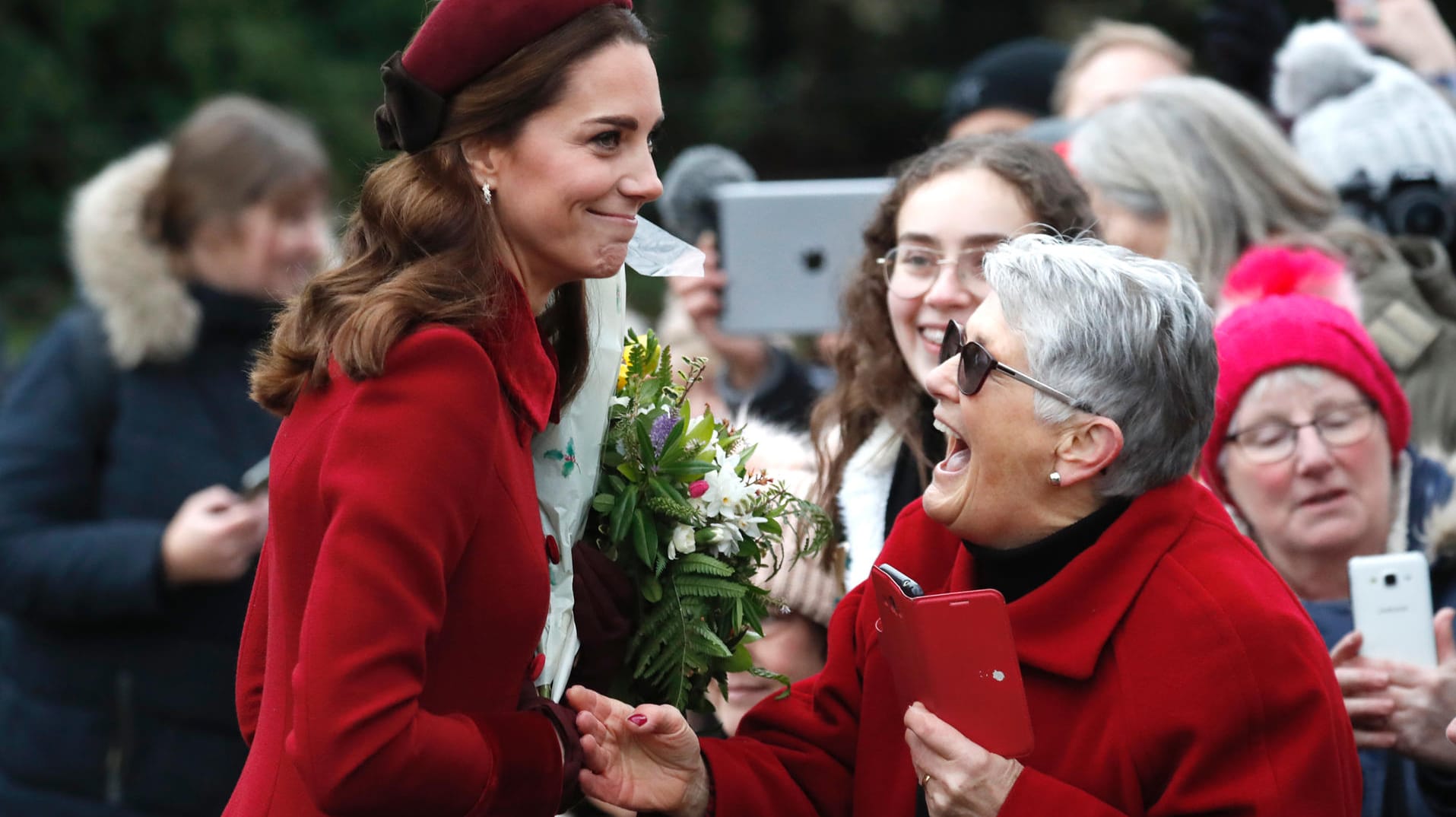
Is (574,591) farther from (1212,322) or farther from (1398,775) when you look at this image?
(1398,775)

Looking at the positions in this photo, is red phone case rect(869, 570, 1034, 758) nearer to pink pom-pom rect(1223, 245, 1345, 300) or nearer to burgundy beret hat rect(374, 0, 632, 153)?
burgundy beret hat rect(374, 0, 632, 153)

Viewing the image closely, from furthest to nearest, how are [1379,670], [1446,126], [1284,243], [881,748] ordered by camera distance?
[1446,126] → [1284,243] → [1379,670] → [881,748]

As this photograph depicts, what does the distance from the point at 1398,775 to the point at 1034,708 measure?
101 centimetres

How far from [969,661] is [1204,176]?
2179 millimetres

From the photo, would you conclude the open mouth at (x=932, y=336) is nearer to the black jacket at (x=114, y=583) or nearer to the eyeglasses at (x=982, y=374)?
the eyeglasses at (x=982, y=374)

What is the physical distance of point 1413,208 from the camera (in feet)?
13.1

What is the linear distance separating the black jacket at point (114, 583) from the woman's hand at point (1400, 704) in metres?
2.50

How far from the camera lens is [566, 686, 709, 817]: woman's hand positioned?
227 centimetres

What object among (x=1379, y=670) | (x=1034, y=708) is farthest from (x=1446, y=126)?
(x=1034, y=708)

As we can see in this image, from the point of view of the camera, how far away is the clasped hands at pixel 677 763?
7.11ft

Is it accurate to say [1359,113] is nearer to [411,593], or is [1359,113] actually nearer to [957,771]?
[957,771]

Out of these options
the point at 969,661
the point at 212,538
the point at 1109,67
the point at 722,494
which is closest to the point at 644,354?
the point at 722,494

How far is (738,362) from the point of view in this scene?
5410mm

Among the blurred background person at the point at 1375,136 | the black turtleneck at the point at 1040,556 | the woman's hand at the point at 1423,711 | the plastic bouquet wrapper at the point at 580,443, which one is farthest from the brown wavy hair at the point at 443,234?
the blurred background person at the point at 1375,136
